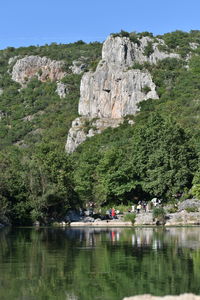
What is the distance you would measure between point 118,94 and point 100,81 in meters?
6.88

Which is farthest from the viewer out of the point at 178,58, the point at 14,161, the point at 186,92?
the point at 178,58

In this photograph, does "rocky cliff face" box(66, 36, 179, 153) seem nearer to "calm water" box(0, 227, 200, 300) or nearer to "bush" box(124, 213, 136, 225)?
"bush" box(124, 213, 136, 225)

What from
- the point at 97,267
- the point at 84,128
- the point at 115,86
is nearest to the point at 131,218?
the point at 97,267

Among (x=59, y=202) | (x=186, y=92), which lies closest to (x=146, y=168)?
(x=59, y=202)

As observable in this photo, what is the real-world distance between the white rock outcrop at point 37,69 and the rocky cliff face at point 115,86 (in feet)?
98.6

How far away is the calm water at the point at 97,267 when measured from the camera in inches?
811

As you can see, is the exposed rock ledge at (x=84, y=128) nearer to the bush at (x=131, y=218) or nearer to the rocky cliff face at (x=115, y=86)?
the rocky cliff face at (x=115, y=86)

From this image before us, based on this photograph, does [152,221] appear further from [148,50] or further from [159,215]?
[148,50]

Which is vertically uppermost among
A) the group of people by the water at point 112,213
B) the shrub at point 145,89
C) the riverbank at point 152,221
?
the shrub at point 145,89

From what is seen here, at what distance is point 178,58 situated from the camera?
14888cm

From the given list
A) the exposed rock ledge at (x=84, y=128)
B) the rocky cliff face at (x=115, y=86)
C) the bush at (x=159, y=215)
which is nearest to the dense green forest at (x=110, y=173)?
the bush at (x=159, y=215)

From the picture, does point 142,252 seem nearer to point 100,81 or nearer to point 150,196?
point 150,196

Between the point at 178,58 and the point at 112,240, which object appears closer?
the point at 112,240

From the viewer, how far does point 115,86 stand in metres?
141
